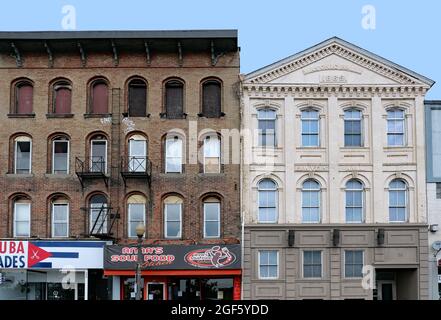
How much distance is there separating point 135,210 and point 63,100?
622cm

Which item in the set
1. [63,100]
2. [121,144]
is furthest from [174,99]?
[63,100]

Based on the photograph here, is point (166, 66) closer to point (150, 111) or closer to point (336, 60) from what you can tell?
point (150, 111)

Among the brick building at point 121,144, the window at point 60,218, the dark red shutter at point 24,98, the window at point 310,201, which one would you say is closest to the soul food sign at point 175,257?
the brick building at point 121,144

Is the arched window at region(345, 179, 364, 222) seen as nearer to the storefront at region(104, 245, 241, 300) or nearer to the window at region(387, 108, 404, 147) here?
the window at region(387, 108, 404, 147)

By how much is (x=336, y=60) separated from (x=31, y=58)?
1423 cm

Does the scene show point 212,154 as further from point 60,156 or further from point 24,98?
point 24,98

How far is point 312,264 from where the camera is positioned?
29.5 meters

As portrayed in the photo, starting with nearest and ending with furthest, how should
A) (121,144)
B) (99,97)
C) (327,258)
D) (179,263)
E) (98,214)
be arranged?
1. (179,263)
2. (327,258)
3. (98,214)
4. (121,144)
5. (99,97)

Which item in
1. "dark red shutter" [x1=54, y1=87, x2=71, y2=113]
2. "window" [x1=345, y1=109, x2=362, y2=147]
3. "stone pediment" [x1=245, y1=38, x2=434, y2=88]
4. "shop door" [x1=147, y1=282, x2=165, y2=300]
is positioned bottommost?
"shop door" [x1=147, y1=282, x2=165, y2=300]

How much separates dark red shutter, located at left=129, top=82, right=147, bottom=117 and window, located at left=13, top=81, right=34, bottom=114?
15.3 feet

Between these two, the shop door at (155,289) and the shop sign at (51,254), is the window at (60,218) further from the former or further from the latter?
the shop door at (155,289)

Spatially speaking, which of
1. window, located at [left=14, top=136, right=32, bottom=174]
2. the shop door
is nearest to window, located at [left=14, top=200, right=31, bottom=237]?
window, located at [left=14, top=136, right=32, bottom=174]

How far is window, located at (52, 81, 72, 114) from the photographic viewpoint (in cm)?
3094

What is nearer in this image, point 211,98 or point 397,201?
point 397,201
